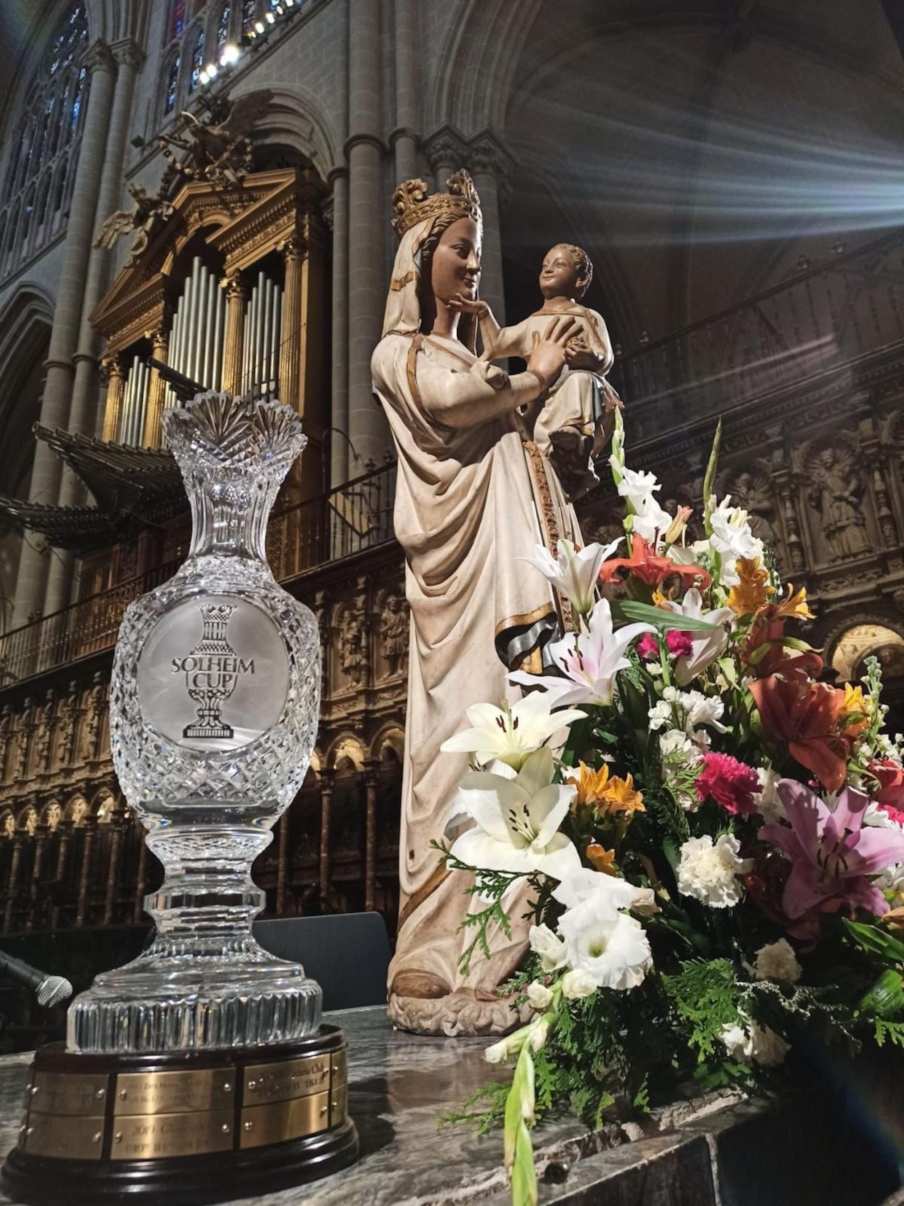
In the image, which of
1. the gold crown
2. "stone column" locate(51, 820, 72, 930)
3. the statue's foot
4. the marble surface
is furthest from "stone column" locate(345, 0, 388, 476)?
the marble surface

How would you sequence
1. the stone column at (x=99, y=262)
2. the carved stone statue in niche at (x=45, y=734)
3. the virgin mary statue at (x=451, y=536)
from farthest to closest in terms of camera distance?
the stone column at (x=99, y=262) < the carved stone statue in niche at (x=45, y=734) < the virgin mary statue at (x=451, y=536)

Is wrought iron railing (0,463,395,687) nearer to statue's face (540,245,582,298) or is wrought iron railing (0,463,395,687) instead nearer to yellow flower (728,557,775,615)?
statue's face (540,245,582,298)

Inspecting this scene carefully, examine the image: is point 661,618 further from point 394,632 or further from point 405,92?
point 405,92

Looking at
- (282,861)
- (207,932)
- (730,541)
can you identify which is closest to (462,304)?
(730,541)

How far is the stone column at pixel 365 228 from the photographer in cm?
746

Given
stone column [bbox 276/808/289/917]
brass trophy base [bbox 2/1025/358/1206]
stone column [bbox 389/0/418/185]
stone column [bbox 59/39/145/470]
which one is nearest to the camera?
brass trophy base [bbox 2/1025/358/1206]

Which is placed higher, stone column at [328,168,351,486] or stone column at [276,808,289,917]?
stone column at [328,168,351,486]

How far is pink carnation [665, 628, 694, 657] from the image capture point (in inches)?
38.9

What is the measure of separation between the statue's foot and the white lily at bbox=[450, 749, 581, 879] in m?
0.90

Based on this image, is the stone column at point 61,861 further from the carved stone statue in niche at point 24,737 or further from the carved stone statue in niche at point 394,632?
the carved stone statue in niche at point 394,632

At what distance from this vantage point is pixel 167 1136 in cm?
63

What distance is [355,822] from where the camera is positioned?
5.53 metres

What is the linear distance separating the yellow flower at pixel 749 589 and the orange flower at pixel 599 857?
0.36 metres

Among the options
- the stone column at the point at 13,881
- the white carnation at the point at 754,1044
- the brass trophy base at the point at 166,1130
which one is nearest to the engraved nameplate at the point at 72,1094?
the brass trophy base at the point at 166,1130
